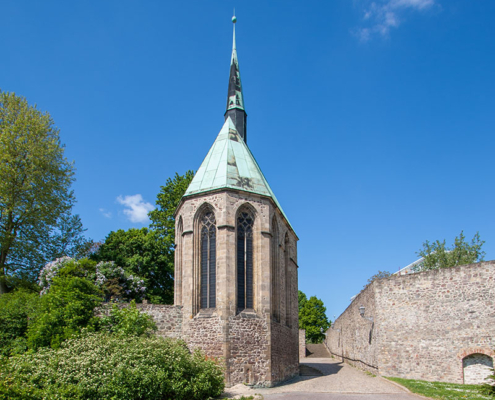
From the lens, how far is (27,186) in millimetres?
24828

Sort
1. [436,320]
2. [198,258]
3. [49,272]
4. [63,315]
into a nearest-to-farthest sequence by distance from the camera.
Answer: [63,315] → [436,320] → [198,258] → [49,272]

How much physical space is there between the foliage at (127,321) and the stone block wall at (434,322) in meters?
9.75

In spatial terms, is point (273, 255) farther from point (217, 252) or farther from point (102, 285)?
point (102, 285)

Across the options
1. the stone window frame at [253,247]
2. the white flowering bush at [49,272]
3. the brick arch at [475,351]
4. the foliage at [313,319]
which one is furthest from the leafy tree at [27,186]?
the foliage at [313,319]

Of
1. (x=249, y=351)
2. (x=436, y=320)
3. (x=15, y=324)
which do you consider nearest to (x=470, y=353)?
(x=436, y=320)

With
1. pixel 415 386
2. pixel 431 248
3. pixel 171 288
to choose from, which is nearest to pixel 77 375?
pixel 415 386

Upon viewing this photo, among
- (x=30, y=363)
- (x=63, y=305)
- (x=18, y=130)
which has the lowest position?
(x=30, y=363)

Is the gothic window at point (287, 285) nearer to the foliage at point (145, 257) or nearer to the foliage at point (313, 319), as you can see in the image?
the foliage at point (145, 257)

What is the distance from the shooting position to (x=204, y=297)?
1911 cm

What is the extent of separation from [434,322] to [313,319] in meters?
35.9

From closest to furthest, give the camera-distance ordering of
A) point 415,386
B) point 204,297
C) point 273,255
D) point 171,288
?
point 415,386
point 204,297
point 273,255
point 171,288

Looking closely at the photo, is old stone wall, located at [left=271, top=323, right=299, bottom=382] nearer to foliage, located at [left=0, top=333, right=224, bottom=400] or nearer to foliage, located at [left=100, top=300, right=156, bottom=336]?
foliage, located at [left=0, top=333, right=224, bottom=400]

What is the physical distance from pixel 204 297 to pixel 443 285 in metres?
9.71

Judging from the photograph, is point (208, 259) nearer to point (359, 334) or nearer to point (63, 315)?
point (63, 315)
